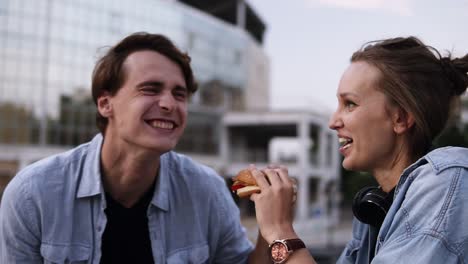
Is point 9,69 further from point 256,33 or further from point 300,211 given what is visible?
point 256,33

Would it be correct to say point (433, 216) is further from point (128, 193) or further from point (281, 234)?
point (128, 193)

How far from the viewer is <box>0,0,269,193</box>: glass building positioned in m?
35.4

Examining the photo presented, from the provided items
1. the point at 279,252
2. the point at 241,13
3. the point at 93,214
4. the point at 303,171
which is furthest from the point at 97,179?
the point at 241,13

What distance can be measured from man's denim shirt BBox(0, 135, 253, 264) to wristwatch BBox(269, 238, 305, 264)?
45.5 inches

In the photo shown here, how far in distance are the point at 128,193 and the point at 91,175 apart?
10.6 inches

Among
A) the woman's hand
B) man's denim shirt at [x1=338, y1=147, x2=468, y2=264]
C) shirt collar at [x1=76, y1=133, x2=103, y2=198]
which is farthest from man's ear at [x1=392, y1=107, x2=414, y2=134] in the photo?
shirt collar at [x1=76, y1=133, x2=103, y2=198]

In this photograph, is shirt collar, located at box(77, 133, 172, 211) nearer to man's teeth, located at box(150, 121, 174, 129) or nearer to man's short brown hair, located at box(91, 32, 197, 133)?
man's short brown hair, located at box(91, 32, 197, 133)

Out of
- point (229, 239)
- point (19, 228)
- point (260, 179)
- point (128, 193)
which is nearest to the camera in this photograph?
point (260, 179)

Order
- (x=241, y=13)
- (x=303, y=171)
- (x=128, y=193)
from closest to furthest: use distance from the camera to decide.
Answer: (x=128, y=193) → (x=303, y=171) → (x=241, y=13)

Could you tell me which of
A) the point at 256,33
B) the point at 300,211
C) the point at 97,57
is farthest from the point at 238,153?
the point at 97,57

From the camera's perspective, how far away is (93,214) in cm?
333

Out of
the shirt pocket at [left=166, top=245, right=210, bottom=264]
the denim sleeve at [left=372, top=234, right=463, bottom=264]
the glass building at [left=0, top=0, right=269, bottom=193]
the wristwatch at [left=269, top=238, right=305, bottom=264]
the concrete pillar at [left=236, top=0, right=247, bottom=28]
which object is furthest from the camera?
the concrete pillar at [left=236, top=0, right=247, bottom=28]

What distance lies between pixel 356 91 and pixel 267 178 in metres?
0.66

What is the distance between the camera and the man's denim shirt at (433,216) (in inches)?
70.9
